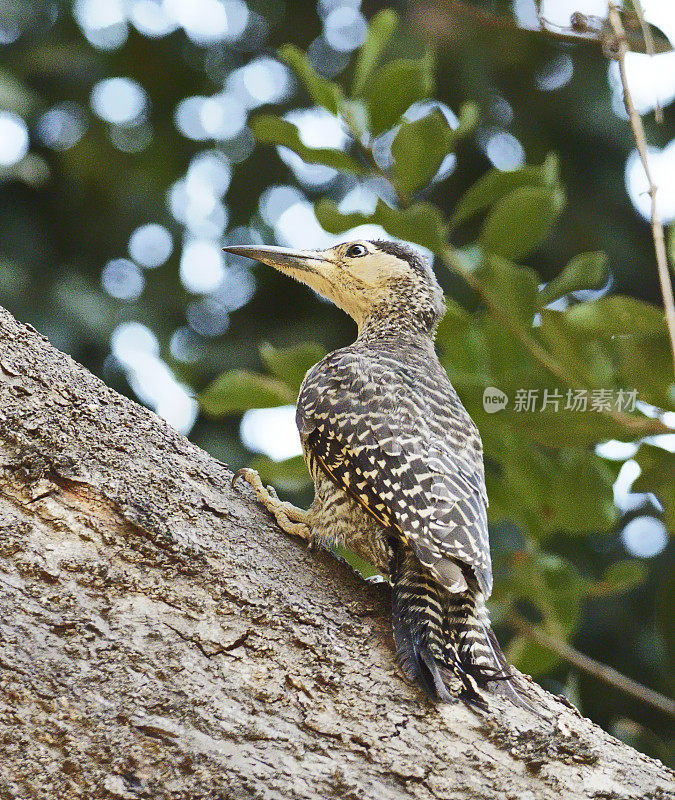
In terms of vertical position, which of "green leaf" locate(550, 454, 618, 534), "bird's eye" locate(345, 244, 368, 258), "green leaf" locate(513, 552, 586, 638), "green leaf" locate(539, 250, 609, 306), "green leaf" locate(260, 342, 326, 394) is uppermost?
"bird's eye" locate(345, 244, 368, 258)

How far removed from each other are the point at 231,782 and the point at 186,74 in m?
5.00

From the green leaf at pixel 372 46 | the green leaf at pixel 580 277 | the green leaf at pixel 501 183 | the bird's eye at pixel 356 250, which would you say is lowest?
the green leaf at pixel 580 277

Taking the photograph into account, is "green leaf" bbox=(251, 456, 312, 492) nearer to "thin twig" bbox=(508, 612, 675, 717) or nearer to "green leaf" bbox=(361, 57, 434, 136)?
"thin twig" bbox=(508, 612, 675, 717)

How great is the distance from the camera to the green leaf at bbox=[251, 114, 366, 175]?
9.78 ft

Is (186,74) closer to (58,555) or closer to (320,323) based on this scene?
(320,323)

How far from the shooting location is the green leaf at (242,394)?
9.98 feet

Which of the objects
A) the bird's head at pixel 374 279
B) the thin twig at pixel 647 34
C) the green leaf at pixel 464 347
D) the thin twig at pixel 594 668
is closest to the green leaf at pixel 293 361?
the green leaf at pixel 464 347

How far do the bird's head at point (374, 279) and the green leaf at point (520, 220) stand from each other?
0.62m

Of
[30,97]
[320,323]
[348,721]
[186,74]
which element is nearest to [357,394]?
[348,721]

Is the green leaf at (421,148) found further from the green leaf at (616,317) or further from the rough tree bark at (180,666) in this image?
the rough tree bark at (180,666)

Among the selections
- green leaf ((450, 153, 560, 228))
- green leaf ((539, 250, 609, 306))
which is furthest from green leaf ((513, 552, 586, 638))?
green leaf ((450, 153, 560, 228))

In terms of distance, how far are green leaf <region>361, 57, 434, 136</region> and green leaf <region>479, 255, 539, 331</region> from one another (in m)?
0.67

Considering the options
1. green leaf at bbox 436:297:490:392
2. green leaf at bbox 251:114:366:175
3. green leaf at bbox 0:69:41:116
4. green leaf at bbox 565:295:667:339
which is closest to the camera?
green leaf at bbox 565:295:667:339

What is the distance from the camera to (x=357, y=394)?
2697mm
